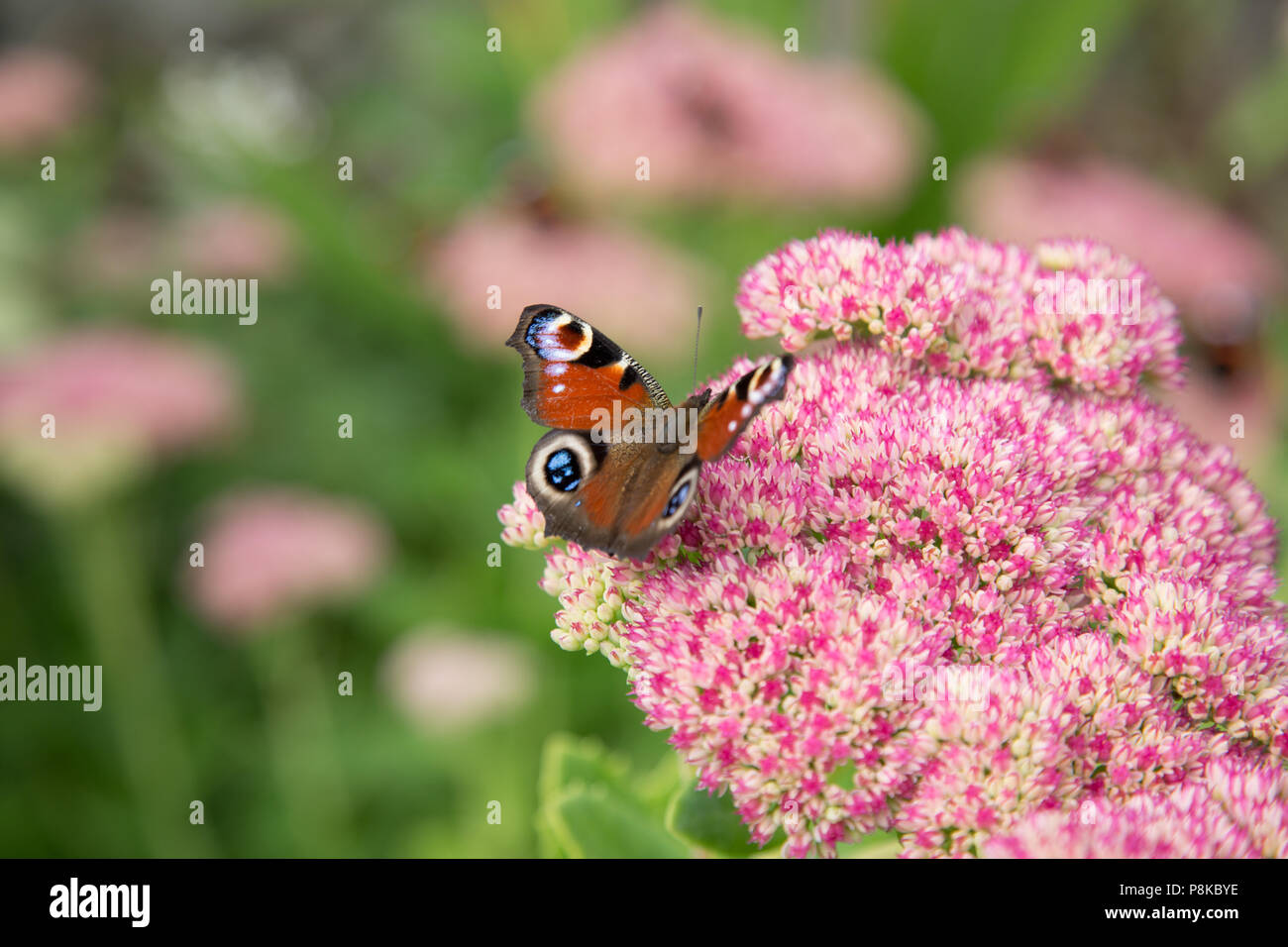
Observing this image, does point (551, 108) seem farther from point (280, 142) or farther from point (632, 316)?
point (280, 142)

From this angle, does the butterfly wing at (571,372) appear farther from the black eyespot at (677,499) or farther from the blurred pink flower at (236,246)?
the blurred pink flower at (236,246)

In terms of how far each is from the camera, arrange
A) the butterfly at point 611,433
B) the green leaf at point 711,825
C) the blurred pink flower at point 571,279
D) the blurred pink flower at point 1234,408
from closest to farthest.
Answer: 1. the butterfly at point 611,433
2. the green leaf at point 711,825
3. the blurred pink flower at point 1234,408
4. the blurred pink flower at point 571,279

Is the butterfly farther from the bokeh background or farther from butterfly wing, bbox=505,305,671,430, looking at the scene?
the bokeh background

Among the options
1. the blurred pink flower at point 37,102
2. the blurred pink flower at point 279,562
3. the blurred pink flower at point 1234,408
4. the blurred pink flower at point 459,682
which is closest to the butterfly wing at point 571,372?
the blurred pink flower at point 459,682

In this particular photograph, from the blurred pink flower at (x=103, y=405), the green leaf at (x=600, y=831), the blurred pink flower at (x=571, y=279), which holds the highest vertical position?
the blurred pink flower at (x=571, y=279)

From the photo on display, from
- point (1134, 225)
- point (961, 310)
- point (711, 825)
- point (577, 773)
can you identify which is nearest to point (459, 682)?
point (577, 773)

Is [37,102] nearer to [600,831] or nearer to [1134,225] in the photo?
[600,831]
